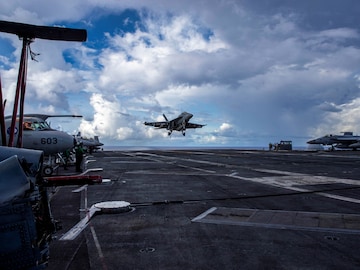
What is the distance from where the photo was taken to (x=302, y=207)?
35.9 feet

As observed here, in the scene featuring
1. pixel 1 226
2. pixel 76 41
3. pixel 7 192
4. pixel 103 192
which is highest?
pixel 76 41

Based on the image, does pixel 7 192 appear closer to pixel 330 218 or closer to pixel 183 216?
pixel 183 216

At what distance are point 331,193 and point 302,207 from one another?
12.8 ft

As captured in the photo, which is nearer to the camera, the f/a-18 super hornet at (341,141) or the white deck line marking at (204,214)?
the white deck line marking at (204,214)

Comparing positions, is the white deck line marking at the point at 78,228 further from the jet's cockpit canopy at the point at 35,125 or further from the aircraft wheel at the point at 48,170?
the jet's cockpit canopy at the point at 35,125

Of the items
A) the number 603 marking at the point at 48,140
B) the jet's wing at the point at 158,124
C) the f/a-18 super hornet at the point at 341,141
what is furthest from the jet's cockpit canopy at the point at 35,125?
the f/a-18 super hornet at the point at 341,141

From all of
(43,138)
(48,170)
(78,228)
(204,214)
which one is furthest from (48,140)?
(204,214)

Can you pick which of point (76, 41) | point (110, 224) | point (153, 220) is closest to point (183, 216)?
point (153, 220)

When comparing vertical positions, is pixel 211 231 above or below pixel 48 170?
A: below

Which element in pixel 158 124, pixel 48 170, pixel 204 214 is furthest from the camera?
pixel 158 124

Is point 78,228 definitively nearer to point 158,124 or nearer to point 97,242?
point 97,242

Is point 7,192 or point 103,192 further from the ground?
point 7,192

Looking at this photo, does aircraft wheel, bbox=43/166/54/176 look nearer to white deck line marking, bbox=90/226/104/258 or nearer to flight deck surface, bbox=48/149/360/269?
flight deck surface, bbox=48/149/360/269

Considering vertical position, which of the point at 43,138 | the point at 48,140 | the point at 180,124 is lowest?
the point at 48,140
